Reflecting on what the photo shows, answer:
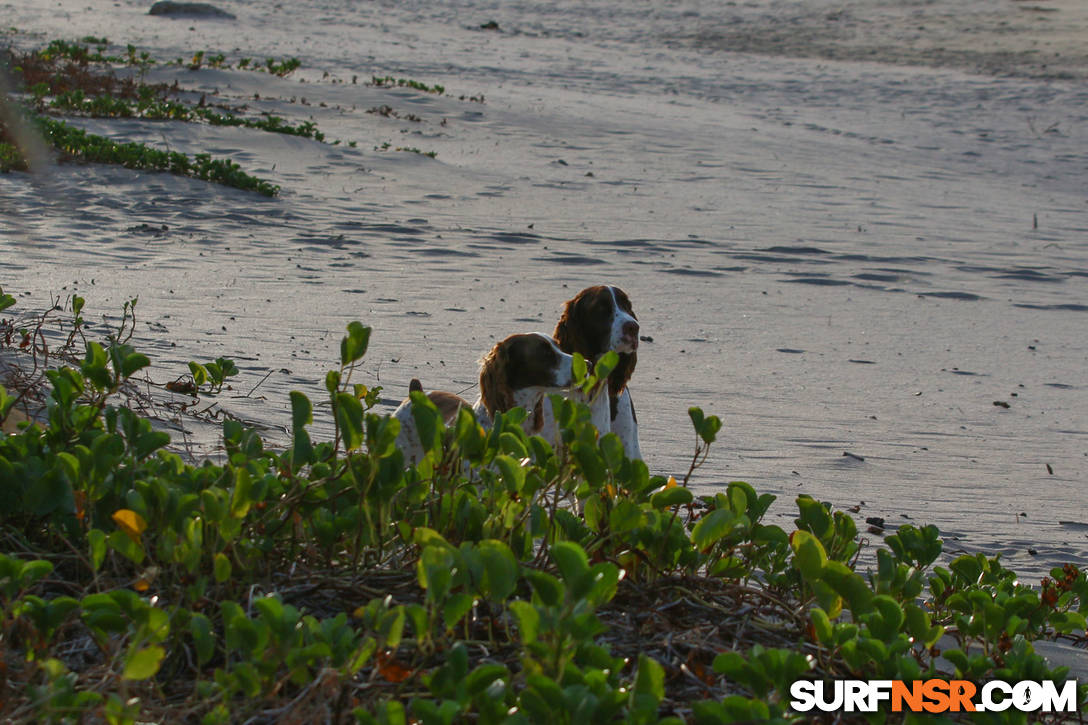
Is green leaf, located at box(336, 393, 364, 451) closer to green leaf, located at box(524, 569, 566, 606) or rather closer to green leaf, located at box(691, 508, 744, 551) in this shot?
green leaf, located at box(524, 569, 566, 606)

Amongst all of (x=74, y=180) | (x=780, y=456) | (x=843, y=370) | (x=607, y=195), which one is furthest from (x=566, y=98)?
(x=780, y=456)

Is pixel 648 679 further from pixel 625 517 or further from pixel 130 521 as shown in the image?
pixel 130 521

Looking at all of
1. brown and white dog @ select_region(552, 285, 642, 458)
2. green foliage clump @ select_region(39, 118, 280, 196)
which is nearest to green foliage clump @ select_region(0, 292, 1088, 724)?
brown and white dog @ select_region(552, 285, 642, 458)

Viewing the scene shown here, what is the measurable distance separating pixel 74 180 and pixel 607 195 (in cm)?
569

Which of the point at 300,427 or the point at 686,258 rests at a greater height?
the point at 300,427

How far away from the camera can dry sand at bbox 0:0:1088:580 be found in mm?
6293

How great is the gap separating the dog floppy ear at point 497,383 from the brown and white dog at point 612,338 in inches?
19.6

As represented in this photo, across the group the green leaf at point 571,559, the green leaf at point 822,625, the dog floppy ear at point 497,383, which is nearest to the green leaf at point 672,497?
the green leaf at point 822,625

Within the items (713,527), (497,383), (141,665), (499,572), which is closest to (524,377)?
(497,383)

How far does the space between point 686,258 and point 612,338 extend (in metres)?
5.38

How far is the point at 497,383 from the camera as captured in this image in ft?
16.6

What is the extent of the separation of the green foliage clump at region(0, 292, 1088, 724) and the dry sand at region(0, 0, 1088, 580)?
7.30ft

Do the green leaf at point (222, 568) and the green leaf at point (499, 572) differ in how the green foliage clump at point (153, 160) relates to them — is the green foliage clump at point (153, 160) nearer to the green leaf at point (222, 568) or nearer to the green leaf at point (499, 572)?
the green leaf at point (222, 568)

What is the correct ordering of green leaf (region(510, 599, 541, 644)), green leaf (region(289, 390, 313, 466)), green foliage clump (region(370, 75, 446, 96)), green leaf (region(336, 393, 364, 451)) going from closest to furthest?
green leaf (region(510, 599, 541, 644)) < green leaf (region(336, 393, 364, 451)) < green leaf (region(289, 390, 313, 466)) < green foliage clump (region(370, 75, 446, 96))
